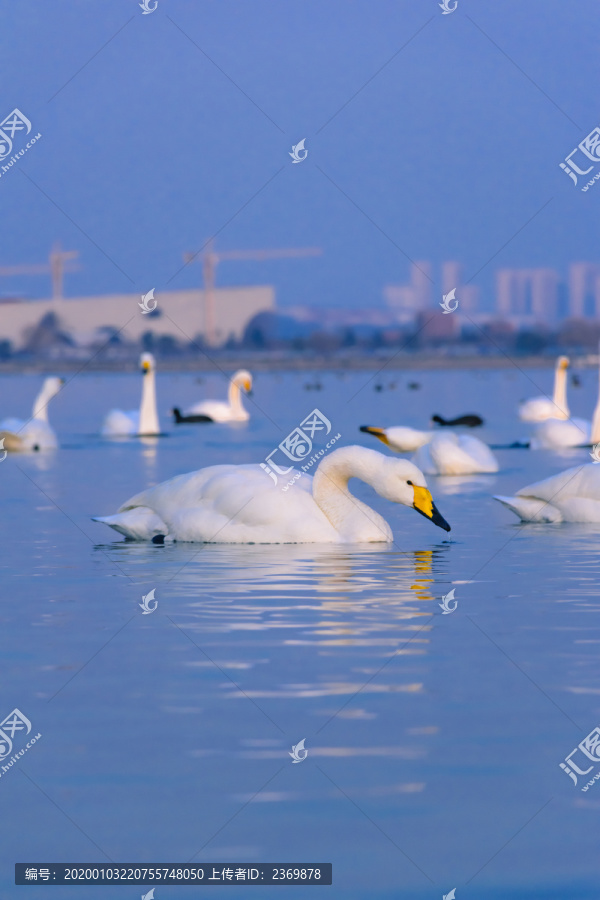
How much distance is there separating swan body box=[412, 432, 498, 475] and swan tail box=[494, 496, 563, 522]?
656cm

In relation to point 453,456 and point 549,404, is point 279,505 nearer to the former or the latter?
point 453,456

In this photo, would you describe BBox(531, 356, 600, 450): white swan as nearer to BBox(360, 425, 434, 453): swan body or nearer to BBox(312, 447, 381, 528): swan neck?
BBox(360, 425, 434, 453): swan body

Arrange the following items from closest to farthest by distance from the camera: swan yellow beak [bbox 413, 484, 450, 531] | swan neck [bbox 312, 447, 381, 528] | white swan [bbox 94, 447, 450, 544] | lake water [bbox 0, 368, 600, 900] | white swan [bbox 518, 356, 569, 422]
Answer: lake water [bbox 0, 368, 600, 900], swan yellow beak [bbox 413, 484, 450, 531], white swan [bbox 94, 447, 450, 544], swan neck [bbox 312, 447, 381, 528], white swan [bbox 518, 356, 569, 422]

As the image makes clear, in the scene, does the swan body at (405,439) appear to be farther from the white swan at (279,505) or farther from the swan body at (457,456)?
the white swan at (279,505)

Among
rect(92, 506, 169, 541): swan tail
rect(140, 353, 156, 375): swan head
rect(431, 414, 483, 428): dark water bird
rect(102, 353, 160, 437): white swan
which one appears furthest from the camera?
rect(140, 353, 156, 375): swan head

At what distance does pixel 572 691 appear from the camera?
7.79 m

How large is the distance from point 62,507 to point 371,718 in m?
10.3

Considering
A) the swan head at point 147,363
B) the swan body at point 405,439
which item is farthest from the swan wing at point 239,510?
the swan head at point 147,363

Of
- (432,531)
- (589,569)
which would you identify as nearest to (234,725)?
(589,569)

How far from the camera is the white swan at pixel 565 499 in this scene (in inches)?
585

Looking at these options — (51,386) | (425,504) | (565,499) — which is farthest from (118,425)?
(425,504)

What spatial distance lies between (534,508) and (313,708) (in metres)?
8.04

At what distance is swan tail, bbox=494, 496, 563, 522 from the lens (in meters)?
15.1

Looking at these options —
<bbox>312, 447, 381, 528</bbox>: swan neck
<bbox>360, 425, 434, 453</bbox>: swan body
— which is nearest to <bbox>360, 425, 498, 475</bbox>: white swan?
<bbox>360, 425, 434, 453</bbox>: swan body
